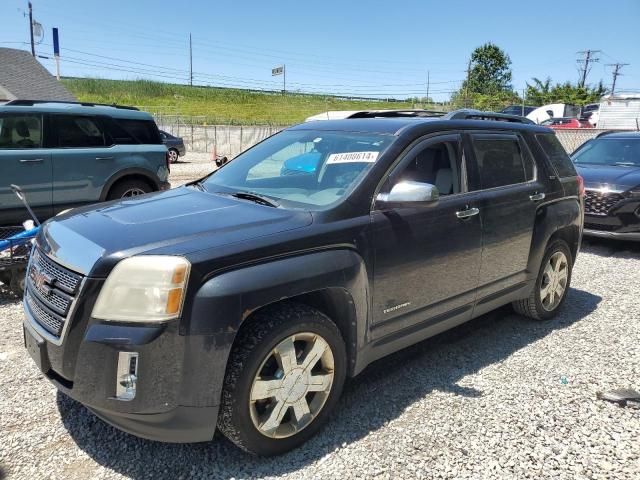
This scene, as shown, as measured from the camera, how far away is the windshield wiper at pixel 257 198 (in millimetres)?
3064

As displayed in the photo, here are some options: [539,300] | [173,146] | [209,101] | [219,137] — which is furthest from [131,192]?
[209,101]

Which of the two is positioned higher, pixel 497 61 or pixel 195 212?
pixel 497 61

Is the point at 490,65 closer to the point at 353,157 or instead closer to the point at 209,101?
the point at 209,101

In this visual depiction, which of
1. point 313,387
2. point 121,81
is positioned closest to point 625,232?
point 313,387

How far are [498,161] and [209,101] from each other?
5656cm

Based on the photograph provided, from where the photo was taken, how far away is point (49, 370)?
2541 millimetres

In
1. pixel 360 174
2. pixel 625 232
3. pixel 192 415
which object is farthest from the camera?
pixel 625 232

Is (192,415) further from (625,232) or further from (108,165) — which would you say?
(625,232)

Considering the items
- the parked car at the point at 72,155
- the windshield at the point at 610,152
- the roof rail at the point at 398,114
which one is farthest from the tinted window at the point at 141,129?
the windshield at the point at 610,152

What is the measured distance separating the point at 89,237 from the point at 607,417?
319cm

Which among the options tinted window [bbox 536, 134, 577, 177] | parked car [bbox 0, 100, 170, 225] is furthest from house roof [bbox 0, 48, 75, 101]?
tinted window [bbox 536, 134, 577, 177]

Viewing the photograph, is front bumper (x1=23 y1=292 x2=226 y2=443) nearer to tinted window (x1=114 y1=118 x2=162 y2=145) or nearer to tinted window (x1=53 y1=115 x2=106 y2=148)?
tinted window (x1=53 y1=115 x2=106 y2=148)

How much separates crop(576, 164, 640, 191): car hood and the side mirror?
5.72m

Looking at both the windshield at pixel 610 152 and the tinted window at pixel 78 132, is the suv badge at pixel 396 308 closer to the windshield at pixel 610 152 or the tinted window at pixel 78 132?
the tinted window at pixel 78 132
